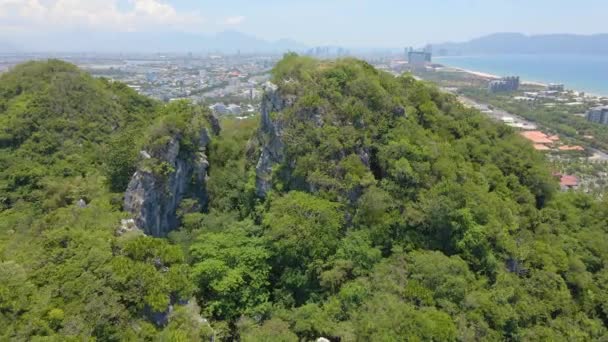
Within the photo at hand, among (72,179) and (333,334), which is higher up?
(72,179)

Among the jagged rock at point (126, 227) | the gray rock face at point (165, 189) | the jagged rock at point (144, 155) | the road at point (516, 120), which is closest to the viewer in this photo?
the jagged rock at point (126, 227)

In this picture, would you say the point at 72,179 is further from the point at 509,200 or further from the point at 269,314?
the point at 509,200

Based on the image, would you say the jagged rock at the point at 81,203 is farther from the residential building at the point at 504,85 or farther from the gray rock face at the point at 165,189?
the residential building at the point at 504,85

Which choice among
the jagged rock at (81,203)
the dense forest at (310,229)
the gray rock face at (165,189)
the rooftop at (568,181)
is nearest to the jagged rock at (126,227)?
the dense forest at (310,229)

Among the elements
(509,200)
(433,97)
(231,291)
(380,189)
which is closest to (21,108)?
(231,291)

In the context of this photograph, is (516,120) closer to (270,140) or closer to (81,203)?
(270,140)

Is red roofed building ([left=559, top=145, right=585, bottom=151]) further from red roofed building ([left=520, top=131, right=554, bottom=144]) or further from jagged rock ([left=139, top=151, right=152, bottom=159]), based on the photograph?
jagged rock ([left=139, top=151, right=152, bottom=159])

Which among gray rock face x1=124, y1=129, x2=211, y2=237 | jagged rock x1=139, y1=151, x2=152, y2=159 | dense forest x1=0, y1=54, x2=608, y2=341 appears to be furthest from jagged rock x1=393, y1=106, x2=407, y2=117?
jagged rock x1=139, y1=151, x2=152, y2=159

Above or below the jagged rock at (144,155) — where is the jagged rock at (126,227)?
below
